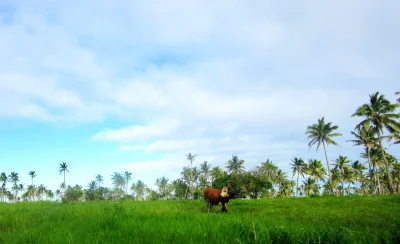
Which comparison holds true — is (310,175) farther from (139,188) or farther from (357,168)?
(139,188)

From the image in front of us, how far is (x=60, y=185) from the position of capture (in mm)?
143375

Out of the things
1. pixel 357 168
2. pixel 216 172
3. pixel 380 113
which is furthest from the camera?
pixel 216 172

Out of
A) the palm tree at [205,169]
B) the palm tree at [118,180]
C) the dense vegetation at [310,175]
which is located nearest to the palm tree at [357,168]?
the dense vegetation at [310,175]

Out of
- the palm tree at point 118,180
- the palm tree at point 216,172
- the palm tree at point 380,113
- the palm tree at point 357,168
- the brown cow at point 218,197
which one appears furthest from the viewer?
the palm tree at point 118,180

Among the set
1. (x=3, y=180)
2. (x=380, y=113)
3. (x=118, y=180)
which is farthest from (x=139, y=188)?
(x=380, y=113)

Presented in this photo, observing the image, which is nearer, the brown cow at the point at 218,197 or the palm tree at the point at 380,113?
the brown cow at the point at 218,197

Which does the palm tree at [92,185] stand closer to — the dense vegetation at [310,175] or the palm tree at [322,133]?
the dense vegetation at [310,175]

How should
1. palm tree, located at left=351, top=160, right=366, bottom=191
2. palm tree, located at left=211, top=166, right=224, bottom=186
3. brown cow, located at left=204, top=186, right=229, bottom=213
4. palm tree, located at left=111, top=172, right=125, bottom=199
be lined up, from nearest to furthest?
brown cow, located at left=204, top=186, right=229, bottom=213 → palm tree, located at left=351, top=160, right=366, bottom=191 → palm tree, located at left=211, top=166, right=224, bottom=186 → palm tree, located at left=111, top=172, right=125, bottom=199

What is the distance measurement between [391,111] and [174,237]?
1952 inches

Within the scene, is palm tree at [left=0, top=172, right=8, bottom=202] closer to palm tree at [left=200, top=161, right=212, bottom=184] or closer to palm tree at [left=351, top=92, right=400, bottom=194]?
palm tree at [left=200, top=161, right=212, bottom=184]

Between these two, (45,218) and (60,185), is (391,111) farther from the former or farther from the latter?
(60,185)

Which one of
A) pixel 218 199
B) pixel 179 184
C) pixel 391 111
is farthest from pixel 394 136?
pixel 179 184

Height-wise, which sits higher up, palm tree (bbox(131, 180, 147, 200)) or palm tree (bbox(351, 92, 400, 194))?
palm tree (bbox(351, 92, 400, 194))

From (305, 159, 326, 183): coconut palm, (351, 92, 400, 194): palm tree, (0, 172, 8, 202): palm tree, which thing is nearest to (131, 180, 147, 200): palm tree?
(0, 172, 8, 202): palm tree
